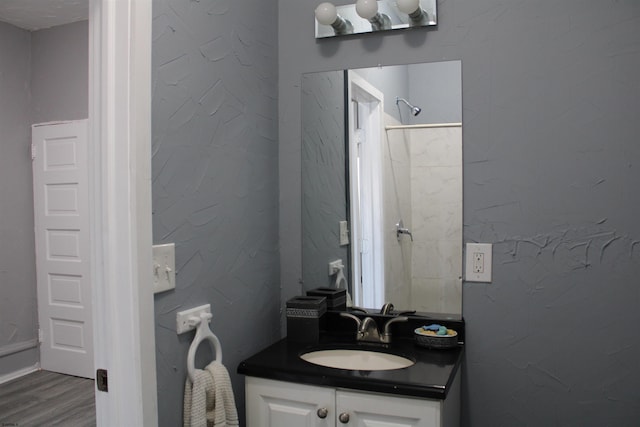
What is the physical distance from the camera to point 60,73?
3.93 metres

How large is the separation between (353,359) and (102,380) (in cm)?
83

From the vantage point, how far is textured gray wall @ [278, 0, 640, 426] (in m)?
1.65

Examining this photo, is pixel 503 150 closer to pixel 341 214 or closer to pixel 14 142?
pixel 341 214

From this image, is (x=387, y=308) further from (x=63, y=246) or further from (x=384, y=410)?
(x=63, y=246)

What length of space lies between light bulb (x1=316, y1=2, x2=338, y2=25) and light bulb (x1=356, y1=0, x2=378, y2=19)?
9 cm

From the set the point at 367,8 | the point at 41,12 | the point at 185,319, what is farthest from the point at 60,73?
the point at 185,319

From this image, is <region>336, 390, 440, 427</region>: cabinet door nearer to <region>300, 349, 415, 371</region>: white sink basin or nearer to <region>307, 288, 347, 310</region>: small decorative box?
<region>300, 349, 415, 371</region>: white sink basin

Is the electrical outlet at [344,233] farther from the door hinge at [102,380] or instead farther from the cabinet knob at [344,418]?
the door hinge at [102,380]

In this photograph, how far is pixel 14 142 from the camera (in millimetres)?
3861

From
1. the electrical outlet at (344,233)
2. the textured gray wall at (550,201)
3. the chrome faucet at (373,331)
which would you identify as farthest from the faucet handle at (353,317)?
the textured gray wall at (550,201)

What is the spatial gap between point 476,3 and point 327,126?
0.68m

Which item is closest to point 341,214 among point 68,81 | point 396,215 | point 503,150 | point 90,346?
point 396,215

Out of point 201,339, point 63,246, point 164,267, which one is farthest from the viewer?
point 63,246

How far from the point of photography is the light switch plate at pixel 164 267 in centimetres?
136
